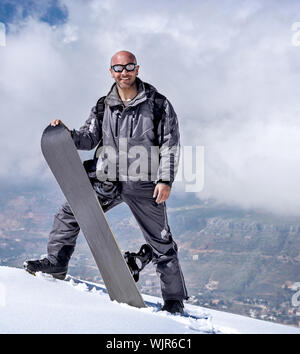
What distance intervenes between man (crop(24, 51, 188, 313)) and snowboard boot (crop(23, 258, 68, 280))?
0.96 metres

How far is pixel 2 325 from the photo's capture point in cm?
354

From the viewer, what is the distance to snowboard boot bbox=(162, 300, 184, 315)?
4609 mm

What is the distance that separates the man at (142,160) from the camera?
15.1ft

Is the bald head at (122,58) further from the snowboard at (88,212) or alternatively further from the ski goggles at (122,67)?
the snowboard at (88,212)

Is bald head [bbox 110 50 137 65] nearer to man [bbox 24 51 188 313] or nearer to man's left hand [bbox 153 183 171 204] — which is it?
man [bbox 24 51 188 313]

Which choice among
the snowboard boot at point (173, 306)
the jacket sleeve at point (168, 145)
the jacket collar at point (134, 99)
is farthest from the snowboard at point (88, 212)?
the jacket sleeve at point (168, 145)

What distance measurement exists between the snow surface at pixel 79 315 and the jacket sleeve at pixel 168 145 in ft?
4.54

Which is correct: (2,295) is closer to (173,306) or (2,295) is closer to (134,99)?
(173,306)

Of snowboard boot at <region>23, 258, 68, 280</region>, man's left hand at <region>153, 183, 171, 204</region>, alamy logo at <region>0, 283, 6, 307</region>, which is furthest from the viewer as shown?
snowboard boot at <region>23, 258, 68, 280</region>

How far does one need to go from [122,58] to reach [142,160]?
43.6 inches

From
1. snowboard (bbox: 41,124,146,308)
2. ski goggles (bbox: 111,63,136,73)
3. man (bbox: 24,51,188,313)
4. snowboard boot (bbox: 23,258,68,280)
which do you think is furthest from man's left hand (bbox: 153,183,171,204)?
snowboard boot (bbox: 23,258,68,280)

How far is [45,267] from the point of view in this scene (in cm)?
498

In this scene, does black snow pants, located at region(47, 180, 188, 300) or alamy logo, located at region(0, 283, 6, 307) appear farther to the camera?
black snow pants, located at region(47, 180, 188, 300)
